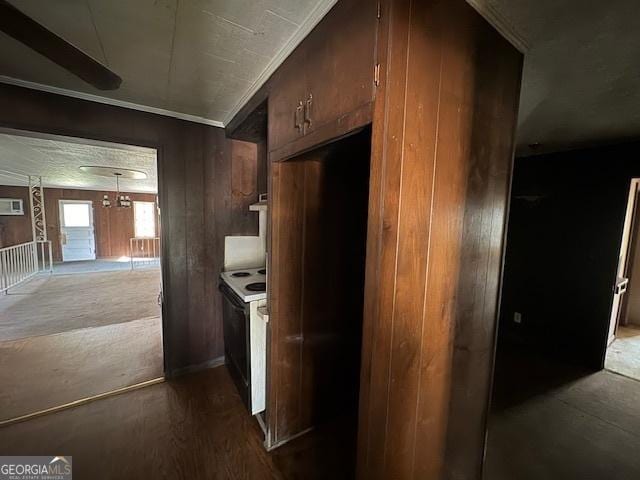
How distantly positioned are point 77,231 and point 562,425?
38.1 ft

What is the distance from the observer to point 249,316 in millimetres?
1729

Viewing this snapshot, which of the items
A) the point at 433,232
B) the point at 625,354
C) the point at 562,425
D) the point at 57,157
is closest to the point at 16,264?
the point at 57,157

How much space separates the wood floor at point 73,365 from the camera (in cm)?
205

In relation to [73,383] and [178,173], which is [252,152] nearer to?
[178,173]

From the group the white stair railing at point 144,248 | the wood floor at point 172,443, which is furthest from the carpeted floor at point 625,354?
the white stair railing at point 144,248

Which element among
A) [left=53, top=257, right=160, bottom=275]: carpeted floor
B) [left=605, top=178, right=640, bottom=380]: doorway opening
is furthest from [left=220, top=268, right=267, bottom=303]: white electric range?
[left=53, top=257, right=160, bottom=275]: carpeted floor

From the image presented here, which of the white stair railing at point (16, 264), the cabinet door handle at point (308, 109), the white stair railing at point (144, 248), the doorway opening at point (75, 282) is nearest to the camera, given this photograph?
the cabinet door handle at point (308, 109)

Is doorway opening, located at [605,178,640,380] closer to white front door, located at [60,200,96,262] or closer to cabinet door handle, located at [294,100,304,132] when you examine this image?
cabinet door handle, located at [294,100,304,132]

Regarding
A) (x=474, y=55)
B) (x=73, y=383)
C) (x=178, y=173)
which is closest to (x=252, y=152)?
(x=178, y=173)

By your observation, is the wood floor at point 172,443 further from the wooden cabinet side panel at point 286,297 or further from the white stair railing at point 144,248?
the white stair railing at point 144,248

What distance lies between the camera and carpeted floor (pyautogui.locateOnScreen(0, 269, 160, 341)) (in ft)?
11.0

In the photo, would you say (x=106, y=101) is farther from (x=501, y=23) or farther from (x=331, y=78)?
(x=501, y=23)

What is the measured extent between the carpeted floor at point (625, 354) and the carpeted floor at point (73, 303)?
5696 millimetres

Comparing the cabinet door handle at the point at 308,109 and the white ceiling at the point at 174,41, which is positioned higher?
the white ceiling at the point at 174,41
